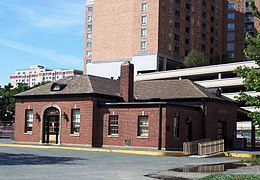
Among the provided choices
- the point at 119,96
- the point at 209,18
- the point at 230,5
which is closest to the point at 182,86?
the point at 119,96

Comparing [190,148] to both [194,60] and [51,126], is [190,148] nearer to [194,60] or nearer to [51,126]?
[51,126]

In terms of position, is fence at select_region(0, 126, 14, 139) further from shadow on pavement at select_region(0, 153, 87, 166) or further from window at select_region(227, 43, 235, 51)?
window at select_region(227, 43, 235, 51)

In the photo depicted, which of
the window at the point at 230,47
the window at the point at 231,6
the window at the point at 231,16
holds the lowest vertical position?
the window at the point at 230,47

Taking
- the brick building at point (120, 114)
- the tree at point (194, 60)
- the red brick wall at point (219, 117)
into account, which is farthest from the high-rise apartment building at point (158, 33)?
the brick building at point (120, 114)

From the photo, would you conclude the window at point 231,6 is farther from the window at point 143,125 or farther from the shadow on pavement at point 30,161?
the shadow on pavement at point 30,161

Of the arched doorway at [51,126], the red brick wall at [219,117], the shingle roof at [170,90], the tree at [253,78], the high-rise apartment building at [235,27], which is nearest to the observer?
the tree at [253,78]

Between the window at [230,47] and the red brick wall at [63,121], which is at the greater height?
the window at [230,47]

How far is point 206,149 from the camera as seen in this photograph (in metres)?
30.8

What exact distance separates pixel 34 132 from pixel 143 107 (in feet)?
34.6

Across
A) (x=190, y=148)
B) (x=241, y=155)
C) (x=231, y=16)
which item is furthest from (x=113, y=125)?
(x=231, y=16)

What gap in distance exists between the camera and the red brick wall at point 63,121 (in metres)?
35.9

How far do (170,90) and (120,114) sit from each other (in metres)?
6.44

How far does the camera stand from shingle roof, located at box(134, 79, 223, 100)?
1492 inches

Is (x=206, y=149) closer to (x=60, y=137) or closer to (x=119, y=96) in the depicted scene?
(x=119, y=96)
